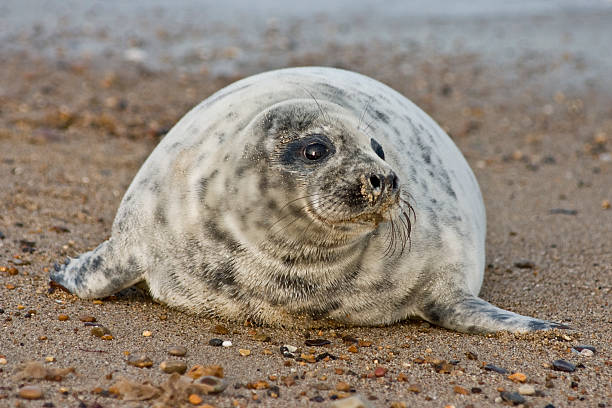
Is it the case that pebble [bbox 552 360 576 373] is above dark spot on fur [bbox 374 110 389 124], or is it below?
below

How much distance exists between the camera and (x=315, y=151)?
3250 millimetres

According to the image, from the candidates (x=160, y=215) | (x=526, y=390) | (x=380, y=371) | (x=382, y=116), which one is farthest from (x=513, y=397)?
(x=160, y=215)

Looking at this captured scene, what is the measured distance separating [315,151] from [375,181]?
31 cm

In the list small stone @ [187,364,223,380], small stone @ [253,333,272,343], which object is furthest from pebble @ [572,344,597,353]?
small stone @ [187,364,223,380]

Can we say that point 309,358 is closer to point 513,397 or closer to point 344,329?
point 344,329

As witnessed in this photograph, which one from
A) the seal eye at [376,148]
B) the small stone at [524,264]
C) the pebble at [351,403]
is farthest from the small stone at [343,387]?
the small stone at [524,264]

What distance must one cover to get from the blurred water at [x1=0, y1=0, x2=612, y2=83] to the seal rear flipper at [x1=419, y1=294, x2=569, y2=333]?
24.0 ft

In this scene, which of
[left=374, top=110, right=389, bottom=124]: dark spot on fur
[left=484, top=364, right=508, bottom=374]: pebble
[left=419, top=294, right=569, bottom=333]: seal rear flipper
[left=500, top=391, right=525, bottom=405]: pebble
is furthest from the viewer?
[left=374, top=110, right=389, bottom=124]: dark spot on fur

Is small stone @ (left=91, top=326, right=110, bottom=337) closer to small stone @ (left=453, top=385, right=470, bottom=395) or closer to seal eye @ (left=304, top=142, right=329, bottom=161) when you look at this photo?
seal eye @ (left=304, top=142, right=329, bottom=161)

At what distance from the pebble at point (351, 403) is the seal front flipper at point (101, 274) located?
55.7 inches

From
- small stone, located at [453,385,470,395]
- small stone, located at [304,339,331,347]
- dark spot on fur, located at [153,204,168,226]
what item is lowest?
small stone, located at [304,339,331,347]

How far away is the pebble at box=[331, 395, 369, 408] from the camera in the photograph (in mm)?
2742

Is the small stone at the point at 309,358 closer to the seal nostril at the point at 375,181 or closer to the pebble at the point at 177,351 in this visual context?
the pebble at the point at 177,351

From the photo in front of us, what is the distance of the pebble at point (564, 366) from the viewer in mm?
3246
